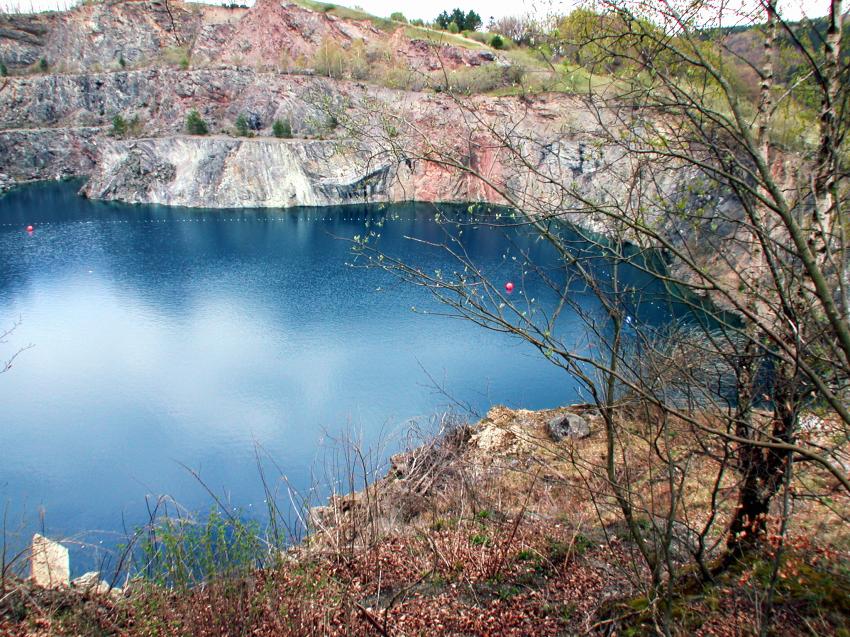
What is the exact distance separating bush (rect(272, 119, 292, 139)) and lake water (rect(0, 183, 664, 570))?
11.5 metres

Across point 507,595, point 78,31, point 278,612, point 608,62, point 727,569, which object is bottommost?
point 507,595

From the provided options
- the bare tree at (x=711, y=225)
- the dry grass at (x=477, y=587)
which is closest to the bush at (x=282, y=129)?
the dry grass at (x=477, y=587)

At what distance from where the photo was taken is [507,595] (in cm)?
389

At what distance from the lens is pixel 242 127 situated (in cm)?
3117

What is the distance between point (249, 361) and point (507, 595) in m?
10.2

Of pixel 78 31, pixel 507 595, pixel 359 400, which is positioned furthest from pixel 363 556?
pixel 78 31

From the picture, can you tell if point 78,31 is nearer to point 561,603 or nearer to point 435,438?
point 435,438

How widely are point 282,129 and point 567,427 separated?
89.8ft

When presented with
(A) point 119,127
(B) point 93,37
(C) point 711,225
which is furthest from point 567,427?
(B) point 93,37

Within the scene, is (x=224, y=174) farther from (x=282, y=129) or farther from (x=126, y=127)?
(x=126, y=127)

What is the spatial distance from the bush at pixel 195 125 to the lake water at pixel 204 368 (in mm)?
11918

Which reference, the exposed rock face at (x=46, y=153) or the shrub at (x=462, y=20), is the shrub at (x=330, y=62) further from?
the exposed rock face at (x=46, y=153)

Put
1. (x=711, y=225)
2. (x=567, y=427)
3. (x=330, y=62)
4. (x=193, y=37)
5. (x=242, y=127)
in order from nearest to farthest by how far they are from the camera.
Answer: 1. (x=711, y=225)
2. (x=567, y=427)
3. (x=242, y=127)
4. (x=330, y=62)
5. (x=193, y=37)

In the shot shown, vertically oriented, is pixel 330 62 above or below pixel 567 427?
above
